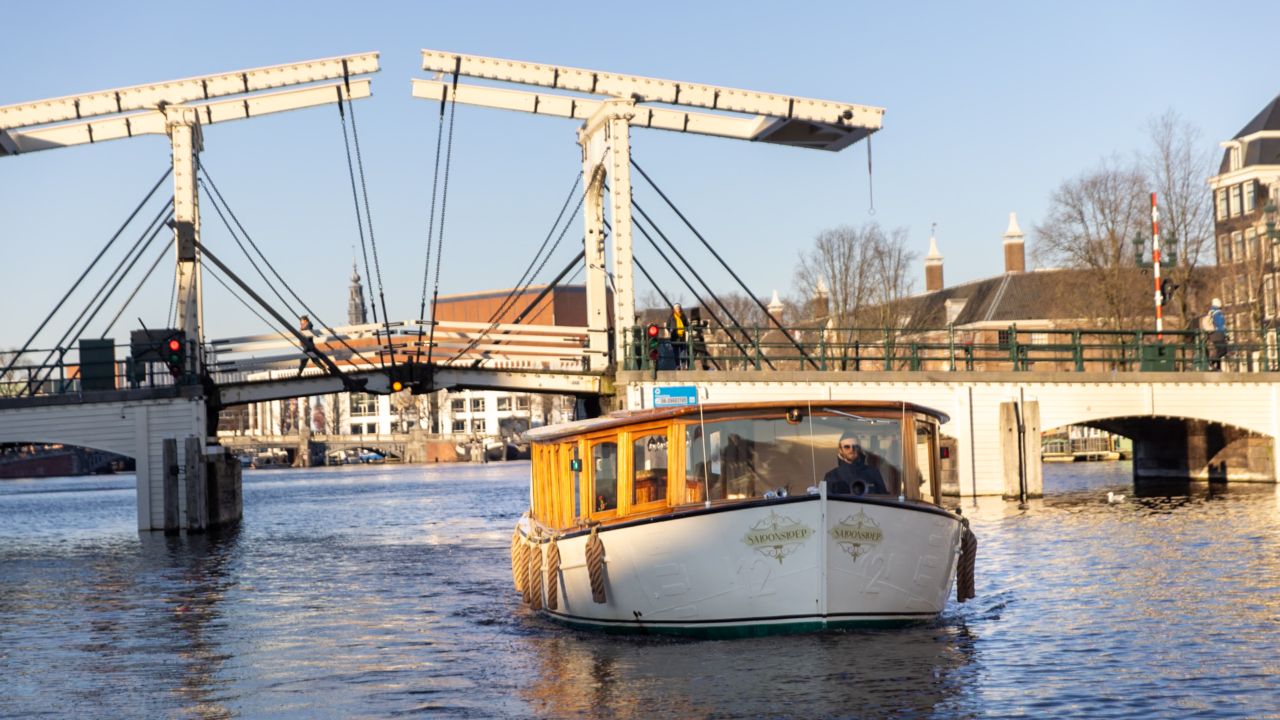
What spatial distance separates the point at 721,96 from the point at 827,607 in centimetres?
2191

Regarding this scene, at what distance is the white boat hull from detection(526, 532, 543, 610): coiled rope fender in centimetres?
292

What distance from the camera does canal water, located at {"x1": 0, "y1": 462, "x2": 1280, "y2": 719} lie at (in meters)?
14.0

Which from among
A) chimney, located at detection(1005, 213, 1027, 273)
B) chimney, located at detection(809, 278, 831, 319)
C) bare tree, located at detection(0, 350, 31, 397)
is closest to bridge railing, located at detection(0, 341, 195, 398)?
bare tree, located at detection(0, 350, 31, 397)

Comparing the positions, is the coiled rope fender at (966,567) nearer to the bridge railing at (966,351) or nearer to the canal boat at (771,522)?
the canal boat at (771,522)

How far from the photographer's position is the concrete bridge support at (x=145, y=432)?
3572 cm

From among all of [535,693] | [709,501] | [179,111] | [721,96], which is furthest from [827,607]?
[179,111]

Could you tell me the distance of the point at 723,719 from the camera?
517 inches

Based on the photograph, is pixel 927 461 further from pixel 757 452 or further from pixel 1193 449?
pixel 1193 449

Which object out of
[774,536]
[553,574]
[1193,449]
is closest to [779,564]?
[774,536]

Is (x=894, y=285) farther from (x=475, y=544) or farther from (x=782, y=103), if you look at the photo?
(x=475, y=544)

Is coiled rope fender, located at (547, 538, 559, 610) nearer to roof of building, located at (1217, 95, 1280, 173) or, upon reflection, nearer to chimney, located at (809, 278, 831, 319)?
chimney, located at (809, 278, 831, 319)

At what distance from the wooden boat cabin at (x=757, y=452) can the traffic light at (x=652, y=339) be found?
15.5 m

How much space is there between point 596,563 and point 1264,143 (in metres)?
73.1

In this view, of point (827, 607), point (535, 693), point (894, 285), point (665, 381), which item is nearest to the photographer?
point (535, 693)
